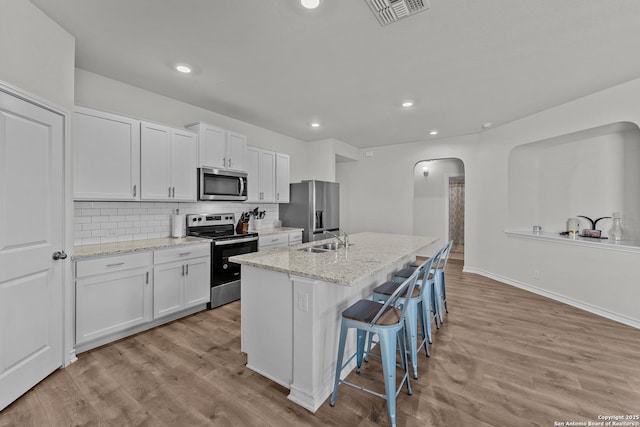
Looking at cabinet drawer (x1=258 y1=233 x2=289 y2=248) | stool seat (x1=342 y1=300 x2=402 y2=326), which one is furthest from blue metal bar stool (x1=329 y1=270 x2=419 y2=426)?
cabinet drawer (x1=258 y1=233 x2=289 y2=248)

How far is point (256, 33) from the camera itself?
2.25 m

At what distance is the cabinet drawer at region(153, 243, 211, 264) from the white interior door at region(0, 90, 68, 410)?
795 millimetres

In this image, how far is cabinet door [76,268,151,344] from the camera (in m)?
2.38

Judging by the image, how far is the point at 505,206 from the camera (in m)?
4.82

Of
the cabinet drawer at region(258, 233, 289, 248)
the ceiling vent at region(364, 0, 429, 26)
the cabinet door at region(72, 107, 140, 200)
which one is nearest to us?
the ceiling vent at region(364, 0, 429, 26)

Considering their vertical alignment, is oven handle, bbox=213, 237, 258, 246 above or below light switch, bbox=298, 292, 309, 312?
above

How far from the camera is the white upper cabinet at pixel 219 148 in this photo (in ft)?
11.8

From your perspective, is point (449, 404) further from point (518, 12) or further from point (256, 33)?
point (256, 33)

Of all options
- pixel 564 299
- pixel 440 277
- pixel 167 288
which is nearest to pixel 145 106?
pixel 167 288

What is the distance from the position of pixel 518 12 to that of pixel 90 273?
3.94m

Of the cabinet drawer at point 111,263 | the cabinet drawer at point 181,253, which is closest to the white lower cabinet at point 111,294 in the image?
the cabinet drawer at point 111,263

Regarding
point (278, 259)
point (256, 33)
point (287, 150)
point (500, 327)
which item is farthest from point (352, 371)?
point (287, 150)

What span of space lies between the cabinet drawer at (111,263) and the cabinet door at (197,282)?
0.48 metres

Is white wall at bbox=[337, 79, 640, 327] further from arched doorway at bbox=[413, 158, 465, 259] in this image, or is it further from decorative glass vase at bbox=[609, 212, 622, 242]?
arched doorway at bbox=[413, 158, 465, 259]
